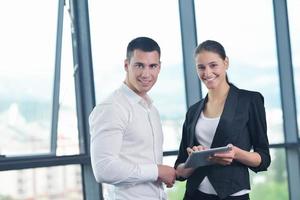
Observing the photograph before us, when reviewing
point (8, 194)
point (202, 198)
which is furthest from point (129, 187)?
point (8, 194)

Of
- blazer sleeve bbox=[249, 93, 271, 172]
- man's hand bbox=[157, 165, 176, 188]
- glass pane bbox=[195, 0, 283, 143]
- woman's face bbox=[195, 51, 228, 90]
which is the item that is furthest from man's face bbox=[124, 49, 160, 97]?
glass pane bbox=[195, 0, 283, 143]

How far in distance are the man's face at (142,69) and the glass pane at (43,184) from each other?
5.49 feet

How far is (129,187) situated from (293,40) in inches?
113

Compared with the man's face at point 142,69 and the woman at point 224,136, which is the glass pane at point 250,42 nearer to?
the woman at point 224,136

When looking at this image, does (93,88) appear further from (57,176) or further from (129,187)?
(129,187)

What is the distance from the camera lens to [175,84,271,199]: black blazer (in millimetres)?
1939

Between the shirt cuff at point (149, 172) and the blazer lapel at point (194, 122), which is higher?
the blazer lapel at point (194, 122)

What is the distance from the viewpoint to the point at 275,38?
13.6ft

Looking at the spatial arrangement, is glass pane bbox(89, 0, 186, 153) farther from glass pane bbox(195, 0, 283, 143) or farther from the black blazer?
the black blazer

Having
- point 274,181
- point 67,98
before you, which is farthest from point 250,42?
point 67,98

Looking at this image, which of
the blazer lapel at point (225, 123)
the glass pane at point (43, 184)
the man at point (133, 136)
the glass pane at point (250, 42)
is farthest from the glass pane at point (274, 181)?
the man at point (133, 136)

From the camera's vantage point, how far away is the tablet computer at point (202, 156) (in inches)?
69.6

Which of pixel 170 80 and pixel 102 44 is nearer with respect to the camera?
pixel 102 44

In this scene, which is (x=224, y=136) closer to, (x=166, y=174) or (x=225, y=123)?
(x=225, y=123)
